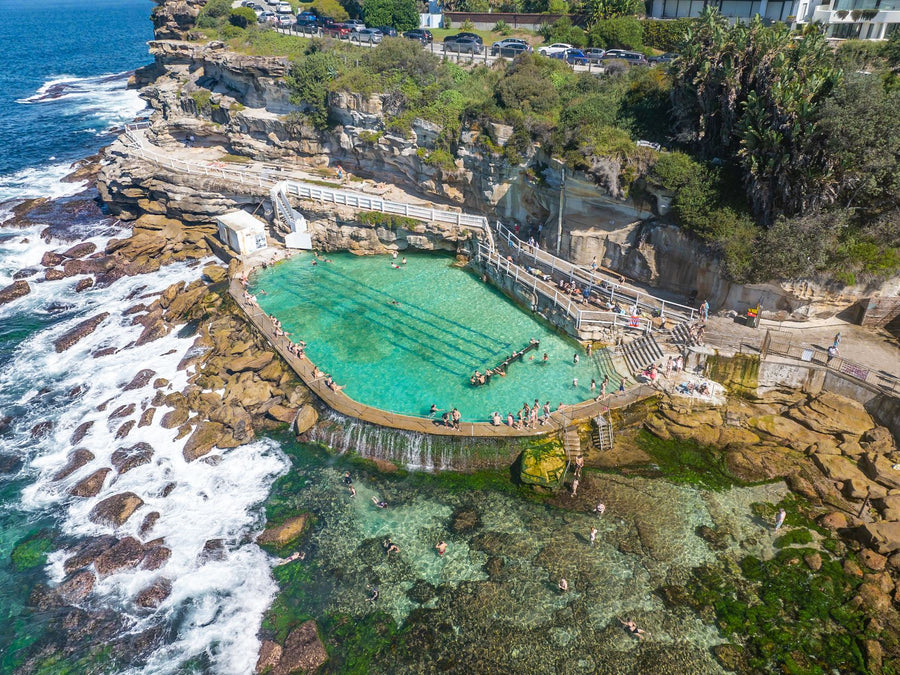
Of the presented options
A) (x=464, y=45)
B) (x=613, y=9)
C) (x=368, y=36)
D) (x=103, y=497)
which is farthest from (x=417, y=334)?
(x=368, y=36)

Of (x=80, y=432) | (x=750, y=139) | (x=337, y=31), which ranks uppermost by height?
(x=337, y=31)

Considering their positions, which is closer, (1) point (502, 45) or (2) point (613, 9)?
(1) point (502, 45)

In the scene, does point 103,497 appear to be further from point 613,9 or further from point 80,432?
point 613,9

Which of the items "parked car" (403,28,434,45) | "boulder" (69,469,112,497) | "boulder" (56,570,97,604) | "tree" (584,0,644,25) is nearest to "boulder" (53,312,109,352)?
"boulder" (69,469,112,497)

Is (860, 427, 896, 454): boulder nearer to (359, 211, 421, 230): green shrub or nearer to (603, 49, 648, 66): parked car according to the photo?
(359, 211, 421, 230): green shrub

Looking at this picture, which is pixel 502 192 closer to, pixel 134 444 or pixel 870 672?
pixel 134 444

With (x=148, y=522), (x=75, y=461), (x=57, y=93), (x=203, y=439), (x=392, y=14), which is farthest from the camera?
(x=57, y=93)

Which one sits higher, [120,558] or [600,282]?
[600,282]
